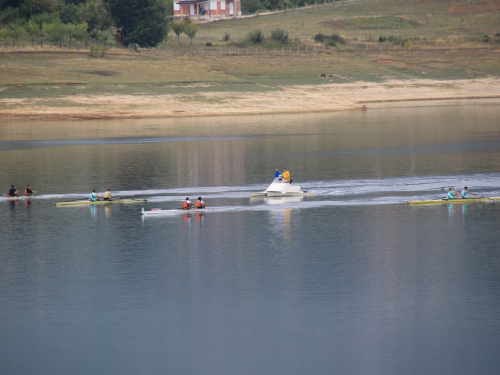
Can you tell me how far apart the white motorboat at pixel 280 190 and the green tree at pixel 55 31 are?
8989cm

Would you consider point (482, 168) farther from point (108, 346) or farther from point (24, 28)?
point (24, 28)

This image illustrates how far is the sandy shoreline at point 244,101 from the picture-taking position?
10288 cm

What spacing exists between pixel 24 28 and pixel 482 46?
92042mm

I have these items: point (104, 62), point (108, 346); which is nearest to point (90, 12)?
point (104, 62)

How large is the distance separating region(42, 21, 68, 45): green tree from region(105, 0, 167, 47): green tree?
16.3 m

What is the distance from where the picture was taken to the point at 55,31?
13050 cm

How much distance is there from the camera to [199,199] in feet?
156

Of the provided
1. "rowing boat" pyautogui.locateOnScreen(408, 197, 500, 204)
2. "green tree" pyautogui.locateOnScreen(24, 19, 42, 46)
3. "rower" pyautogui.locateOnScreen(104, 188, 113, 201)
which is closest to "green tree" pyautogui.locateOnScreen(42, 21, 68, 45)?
"green tree" pyautogui.locateOnScreen(24, 19, 42, 46)

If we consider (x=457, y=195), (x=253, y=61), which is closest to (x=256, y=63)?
(x=253, y=61)

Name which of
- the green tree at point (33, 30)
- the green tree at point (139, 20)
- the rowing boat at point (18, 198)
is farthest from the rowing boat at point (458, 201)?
the green tree at point (139, 20)

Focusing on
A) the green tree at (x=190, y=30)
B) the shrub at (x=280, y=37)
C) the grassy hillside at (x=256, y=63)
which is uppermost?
the green tree at (x=190, y=30)

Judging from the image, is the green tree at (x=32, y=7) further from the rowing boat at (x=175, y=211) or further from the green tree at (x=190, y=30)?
the rowing boat at (x=175, y=211)

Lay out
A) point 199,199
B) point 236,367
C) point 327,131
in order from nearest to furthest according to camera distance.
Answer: point 236,367
point 199,199
point 327,131

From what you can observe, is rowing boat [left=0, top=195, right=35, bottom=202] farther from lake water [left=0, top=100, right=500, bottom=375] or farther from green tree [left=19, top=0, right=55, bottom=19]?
green tree [left=19, top=0, right=55, bottom=19]
